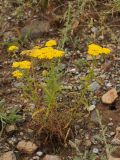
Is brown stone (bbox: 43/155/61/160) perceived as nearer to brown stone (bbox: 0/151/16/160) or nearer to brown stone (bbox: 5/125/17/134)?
brown stone (bbox: 0/151/16/160)

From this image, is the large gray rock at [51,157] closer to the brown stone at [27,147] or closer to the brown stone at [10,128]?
the brown stone at [27,147]

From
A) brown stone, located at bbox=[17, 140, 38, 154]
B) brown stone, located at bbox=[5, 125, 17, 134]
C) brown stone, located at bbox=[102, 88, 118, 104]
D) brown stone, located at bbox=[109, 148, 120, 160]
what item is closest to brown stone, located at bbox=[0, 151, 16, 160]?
brown stone, located at bbox=[17, 140, 38, 154]

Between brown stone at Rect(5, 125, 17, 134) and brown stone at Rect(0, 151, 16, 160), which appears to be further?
brown stone at Rect(5, 125, 17, 134)

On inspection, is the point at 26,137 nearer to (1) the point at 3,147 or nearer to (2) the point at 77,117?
(1) the point at 3,147

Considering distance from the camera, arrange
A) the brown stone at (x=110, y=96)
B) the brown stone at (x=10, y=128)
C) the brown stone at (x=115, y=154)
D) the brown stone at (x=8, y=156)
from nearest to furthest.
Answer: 1. the brown stone at (x=115, y=154)
2. the brown stone at (x=8, y=156)
3. the brown stone at (x=10, y=128)
4. the brown stone at (x=110, y=96)

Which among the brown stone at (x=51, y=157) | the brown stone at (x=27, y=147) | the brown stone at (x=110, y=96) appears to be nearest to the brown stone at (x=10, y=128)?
the brown stone at (x=27, y=147)

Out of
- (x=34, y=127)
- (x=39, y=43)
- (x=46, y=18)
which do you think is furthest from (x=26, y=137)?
(x=46, y=18)
